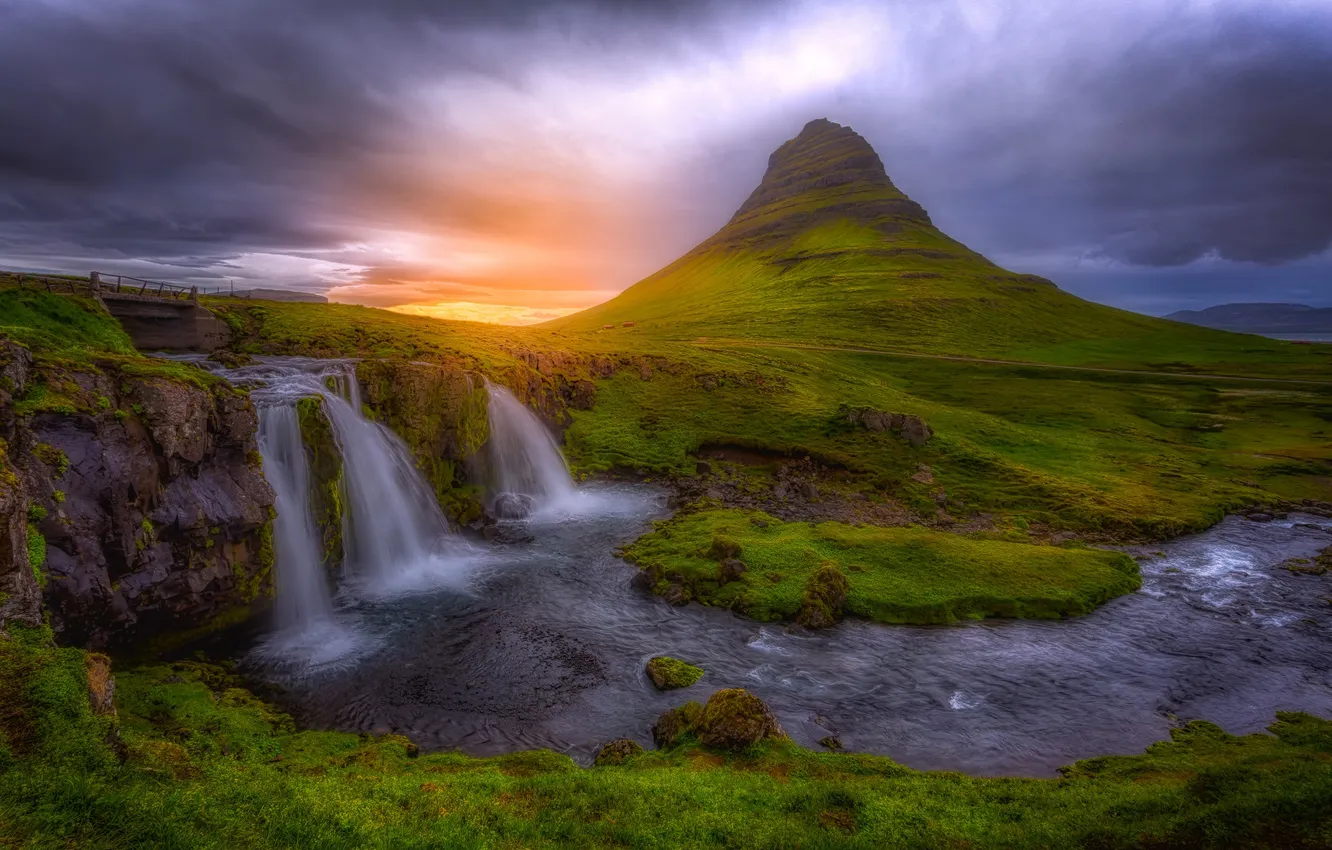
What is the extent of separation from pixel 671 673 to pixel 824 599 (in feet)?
27.0

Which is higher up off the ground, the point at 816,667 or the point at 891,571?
the point at 891,571

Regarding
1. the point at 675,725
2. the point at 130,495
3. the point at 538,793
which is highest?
the point at 130,495

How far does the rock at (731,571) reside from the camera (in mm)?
27281

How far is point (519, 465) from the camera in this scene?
4228 centimetres

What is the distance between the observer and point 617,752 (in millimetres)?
16047

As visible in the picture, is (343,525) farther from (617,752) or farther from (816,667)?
(816,667)

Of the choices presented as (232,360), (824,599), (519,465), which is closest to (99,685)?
(824,599)

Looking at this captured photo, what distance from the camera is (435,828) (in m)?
11.0

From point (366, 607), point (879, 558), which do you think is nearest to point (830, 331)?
point (879, 558)

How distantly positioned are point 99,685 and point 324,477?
55.8ft

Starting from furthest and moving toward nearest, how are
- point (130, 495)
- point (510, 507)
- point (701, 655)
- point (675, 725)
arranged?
point (510, 507)
point (701, 655)
point (130, 495)
point (675, 725)

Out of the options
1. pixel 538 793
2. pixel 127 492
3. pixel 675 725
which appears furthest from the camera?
pixel 127 492

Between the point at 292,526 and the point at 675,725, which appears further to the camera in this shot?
the point at 292,526

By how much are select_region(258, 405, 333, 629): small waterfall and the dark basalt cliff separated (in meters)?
1.15
